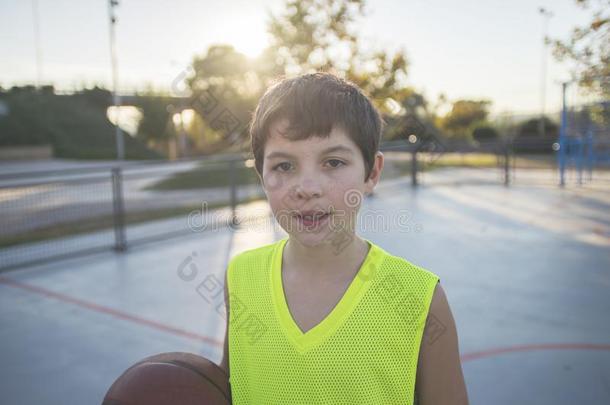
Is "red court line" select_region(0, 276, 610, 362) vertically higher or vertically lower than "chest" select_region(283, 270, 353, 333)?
lower

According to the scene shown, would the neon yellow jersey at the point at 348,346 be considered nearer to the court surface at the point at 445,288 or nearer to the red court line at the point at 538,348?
the court surface at the point at 445,288

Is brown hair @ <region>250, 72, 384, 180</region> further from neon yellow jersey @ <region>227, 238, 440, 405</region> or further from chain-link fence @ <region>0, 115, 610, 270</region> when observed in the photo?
chain-link fence @ <region>0, 115, 610, 270</region>

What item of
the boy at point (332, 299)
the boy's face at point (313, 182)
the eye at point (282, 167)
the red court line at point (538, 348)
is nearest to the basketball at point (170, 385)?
the boy at point (332, 299)

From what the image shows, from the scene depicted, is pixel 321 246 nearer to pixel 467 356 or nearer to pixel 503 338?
pixel 467 356

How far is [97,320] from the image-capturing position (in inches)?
173

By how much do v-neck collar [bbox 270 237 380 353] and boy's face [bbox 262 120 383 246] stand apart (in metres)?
0.15

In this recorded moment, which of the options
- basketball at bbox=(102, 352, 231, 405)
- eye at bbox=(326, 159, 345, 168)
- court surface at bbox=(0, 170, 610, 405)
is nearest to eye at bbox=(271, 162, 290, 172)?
eye at bbox=(326, 159, 345, 168)

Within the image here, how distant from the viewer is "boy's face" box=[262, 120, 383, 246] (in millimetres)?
1454

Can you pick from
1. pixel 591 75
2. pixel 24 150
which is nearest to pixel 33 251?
pixel 591 75

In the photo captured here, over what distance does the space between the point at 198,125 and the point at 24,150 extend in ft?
42.7

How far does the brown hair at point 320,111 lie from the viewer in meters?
1.46

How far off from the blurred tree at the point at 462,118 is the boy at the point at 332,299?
39.5m

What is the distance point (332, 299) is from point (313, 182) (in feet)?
1.22

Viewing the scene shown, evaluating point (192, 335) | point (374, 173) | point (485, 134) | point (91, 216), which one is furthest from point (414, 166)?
point (485, 134)
